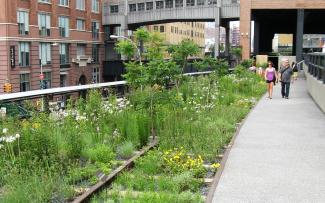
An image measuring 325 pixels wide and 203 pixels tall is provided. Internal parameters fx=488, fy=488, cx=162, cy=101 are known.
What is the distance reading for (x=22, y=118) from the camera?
9.66 metres

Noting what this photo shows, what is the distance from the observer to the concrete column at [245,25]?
5459 cm

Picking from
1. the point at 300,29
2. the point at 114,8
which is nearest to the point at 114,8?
the point at 114,8

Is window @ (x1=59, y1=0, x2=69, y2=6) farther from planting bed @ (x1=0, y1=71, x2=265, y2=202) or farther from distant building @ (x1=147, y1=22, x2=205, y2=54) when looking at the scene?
planting bed @ (x1=0, y1=71, x2=265, y2=202)

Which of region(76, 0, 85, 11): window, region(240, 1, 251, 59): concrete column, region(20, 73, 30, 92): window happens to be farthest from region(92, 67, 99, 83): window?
region(240, 1, 251, 59): concrete column

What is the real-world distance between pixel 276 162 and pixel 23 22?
149 ft

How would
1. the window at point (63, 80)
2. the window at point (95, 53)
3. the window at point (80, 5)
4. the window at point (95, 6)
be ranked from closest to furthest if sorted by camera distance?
the window at point (63, 80) → the window at point (80, 5) → the window at point (95, 53) → the window at point (95, 6)

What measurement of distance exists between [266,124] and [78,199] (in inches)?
355

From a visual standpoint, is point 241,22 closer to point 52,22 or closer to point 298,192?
point 52,22

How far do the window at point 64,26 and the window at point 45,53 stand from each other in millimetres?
3741

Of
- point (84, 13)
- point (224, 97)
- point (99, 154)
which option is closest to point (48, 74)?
point (84, 13)

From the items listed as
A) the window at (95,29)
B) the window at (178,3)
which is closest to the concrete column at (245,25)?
the window at (178,3)

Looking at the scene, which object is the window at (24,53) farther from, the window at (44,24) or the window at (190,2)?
the window at (190,2)

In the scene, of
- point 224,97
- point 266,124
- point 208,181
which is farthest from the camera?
point 224,97

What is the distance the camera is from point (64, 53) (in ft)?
194
